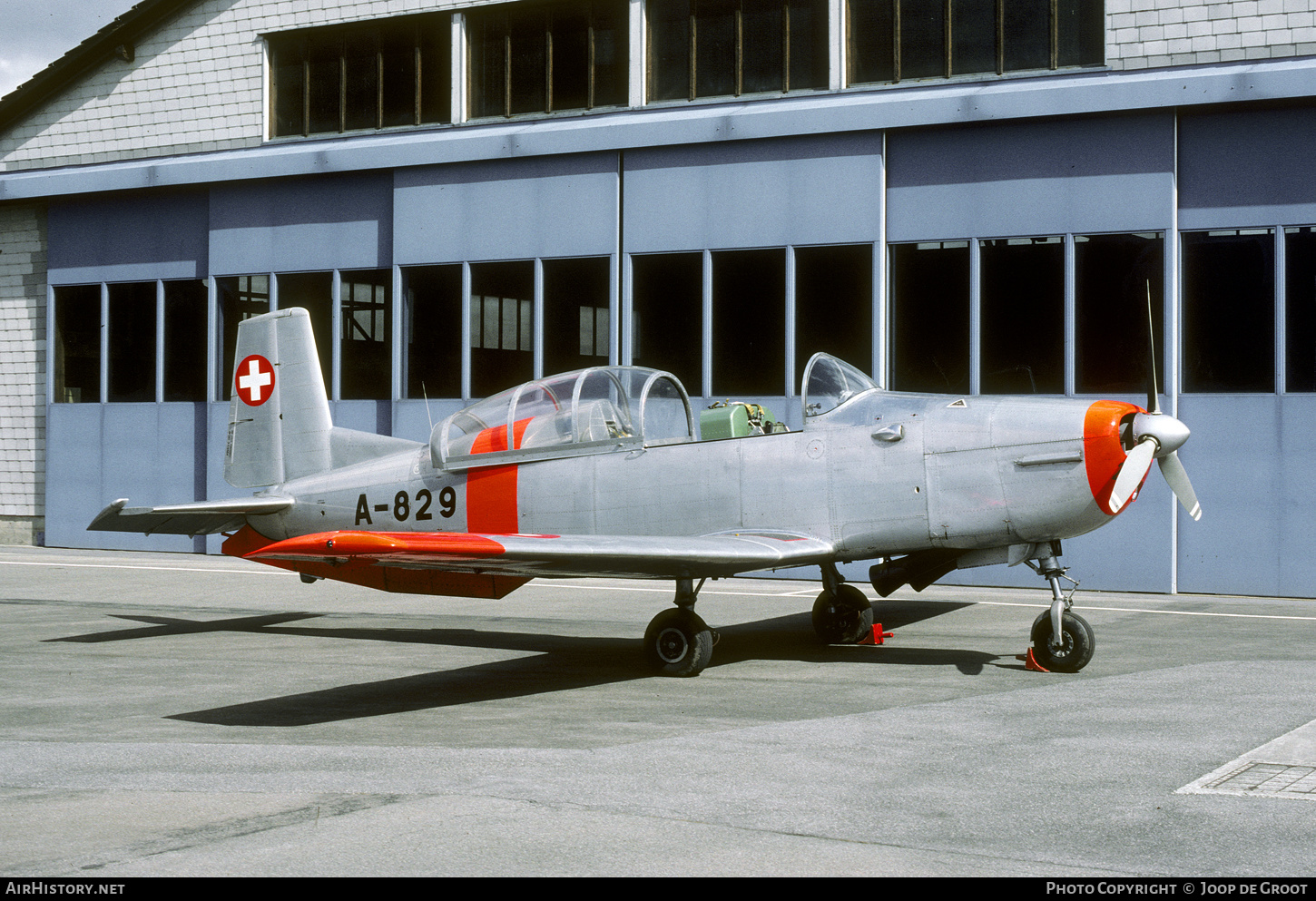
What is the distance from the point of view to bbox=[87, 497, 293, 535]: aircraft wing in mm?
10695

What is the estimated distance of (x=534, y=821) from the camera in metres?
5.25

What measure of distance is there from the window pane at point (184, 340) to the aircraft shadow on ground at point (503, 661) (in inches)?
432

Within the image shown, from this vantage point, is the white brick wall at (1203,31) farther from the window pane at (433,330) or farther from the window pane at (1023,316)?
the window pane at (433,330)

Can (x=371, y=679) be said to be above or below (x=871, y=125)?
below

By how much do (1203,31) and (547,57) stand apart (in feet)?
33.8

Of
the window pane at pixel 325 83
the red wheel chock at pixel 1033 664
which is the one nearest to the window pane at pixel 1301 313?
the red wheel chock at pixel 1033 664

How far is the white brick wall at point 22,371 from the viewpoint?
83.1 feet

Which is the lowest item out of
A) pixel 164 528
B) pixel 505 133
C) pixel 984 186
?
pixel 164 528

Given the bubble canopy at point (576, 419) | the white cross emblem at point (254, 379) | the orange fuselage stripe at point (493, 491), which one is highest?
the white cross emblem at point (254, 379)

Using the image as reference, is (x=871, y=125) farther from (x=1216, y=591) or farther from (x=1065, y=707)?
(x=1065, y=707)

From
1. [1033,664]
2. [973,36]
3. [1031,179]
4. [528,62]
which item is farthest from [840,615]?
[528,62]

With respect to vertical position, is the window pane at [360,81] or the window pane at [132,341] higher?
the window pane at [360,81]
